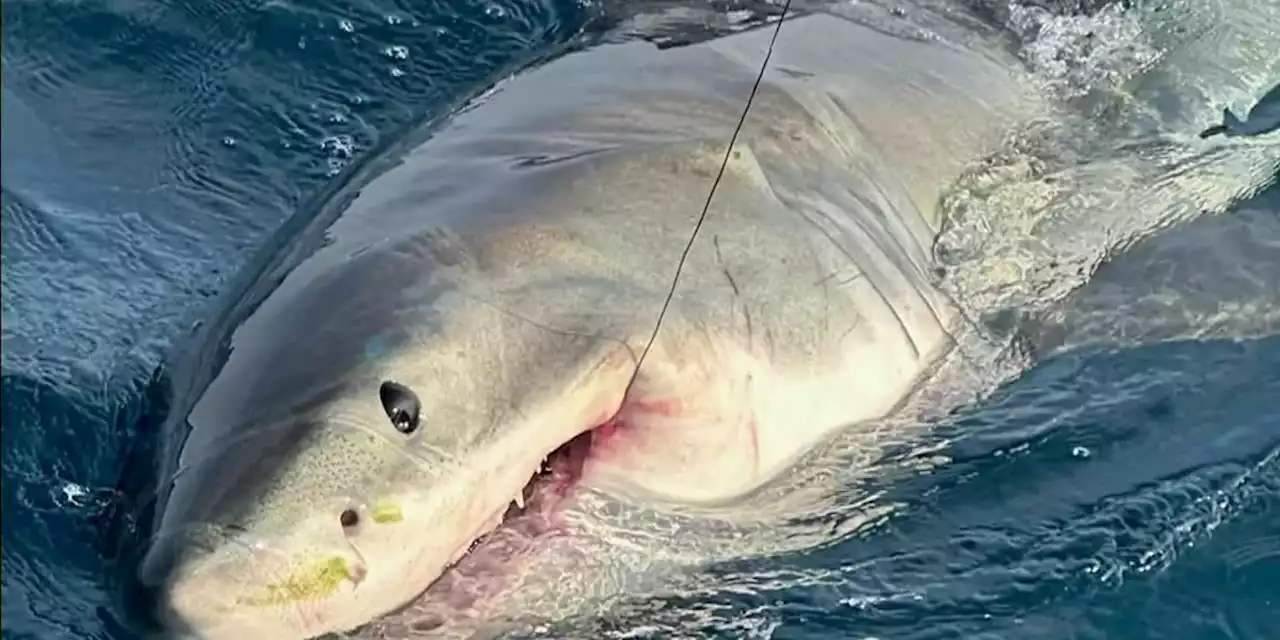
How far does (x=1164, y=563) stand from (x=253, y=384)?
1298 mm

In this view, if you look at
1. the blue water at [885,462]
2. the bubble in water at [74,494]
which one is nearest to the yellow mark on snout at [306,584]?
the blue water at [885,462]

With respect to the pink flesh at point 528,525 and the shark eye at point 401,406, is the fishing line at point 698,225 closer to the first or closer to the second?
the pink flesh at point 528,525

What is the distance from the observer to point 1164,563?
2465mm

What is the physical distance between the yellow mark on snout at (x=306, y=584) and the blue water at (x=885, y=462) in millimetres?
354

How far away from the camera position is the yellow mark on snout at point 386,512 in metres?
1.78

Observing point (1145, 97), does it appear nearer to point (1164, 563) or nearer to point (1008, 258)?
point (1008, 258)

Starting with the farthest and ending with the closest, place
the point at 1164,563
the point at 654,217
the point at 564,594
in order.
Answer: the point at 1164,563 → the point at 654,217 → the point at 564,594

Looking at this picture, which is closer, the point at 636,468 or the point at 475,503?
the point at 475,503

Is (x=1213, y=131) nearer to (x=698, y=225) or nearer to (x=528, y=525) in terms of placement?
(x=698, y=225)

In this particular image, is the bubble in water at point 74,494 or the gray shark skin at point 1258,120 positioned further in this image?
the gray shark skin at point 1258,120

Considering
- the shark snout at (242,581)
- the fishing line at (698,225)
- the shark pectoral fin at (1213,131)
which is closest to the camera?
the shark snout at (242,581)

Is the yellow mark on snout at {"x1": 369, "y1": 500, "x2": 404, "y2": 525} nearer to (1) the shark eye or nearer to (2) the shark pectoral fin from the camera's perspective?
(1) the shark eye

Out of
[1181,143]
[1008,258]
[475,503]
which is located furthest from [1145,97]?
[475,503]

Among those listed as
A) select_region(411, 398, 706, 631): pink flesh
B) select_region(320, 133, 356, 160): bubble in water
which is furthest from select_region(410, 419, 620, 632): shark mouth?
select_region(320, 133, 356, 160): bubble in water
